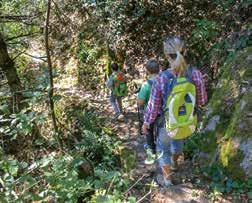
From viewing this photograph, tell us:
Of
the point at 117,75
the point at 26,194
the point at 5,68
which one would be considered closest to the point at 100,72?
the point at 117,75

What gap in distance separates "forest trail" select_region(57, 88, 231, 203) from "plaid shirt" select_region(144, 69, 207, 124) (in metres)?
0.76

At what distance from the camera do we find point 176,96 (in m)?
4.69

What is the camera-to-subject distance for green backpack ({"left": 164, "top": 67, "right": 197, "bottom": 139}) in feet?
15.4

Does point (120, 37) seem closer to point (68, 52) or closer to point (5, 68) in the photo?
point (68, 52)

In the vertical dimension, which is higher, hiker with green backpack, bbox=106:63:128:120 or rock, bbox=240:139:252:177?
hiker with green backpack, bbox=106:63:128:120

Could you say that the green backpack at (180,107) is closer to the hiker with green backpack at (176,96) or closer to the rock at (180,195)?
the hiker with green backpack at (176,96)

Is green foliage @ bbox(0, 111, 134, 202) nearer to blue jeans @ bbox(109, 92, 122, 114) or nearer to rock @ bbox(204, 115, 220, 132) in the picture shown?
rock @ bbox(204, 115, 220, 132)

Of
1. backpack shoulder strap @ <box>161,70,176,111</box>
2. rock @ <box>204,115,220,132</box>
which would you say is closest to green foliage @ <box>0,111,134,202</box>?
backpack shoulder strap @ <box>161,70,176,111</box>

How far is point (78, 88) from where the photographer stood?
1276 cm

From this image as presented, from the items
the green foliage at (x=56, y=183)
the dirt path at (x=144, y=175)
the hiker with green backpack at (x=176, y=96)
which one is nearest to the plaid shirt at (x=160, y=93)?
the hiker with green backpack at (x=176, y=96)

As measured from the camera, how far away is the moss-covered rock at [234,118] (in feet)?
16.6

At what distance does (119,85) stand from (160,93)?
384cm

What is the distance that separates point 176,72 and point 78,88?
8.28 m

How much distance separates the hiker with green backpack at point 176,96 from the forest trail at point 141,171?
2.20ft
